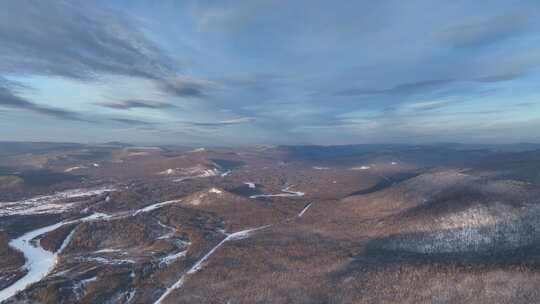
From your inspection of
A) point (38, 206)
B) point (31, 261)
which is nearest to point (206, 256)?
point (31, 261)

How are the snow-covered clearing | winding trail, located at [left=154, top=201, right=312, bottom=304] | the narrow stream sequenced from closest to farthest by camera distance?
winding trail, located at [left=154, top=201, right=312, bottom=304] < the narrow stream < the snow-covered clearing

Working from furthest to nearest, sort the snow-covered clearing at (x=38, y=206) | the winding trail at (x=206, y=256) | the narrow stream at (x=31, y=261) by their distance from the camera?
the snow-covered clearing at (x=38, y=206), the narrow stream at (x=31, y=261), the winding trail at (x=206, y=256)

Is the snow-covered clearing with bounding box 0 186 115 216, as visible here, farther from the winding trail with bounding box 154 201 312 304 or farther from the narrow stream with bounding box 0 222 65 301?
the winding trail with bounding box 154 201 312 304

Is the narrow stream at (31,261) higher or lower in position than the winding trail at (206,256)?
lower

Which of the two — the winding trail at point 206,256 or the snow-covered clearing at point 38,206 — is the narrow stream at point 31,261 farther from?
the snow-covered clearing at point 38,206

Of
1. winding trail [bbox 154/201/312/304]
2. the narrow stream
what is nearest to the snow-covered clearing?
the narrow stream

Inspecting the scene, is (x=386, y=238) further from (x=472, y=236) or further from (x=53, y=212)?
(x=53, y=212)

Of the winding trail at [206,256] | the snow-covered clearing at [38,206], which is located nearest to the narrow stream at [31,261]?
the winding trail at [206,256]

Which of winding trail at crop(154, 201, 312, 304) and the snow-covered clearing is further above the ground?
winding trail at crop(154, 201, 312, 304)

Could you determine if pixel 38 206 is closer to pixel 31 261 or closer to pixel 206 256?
pixel 31 261

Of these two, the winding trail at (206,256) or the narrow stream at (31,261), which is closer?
the winding trail at (206,256)

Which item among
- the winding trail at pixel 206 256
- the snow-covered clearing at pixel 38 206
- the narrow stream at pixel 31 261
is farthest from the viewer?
the snow-covered clearing at pixel 38 206
